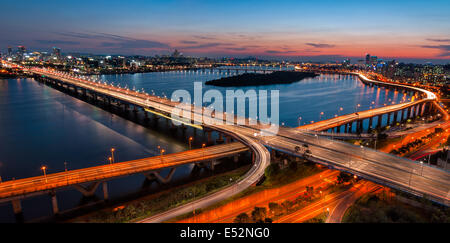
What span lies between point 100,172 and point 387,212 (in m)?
16.7

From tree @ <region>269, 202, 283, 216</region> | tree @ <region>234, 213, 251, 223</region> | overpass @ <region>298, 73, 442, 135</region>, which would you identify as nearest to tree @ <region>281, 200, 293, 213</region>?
tree @ <region>269, 202, 283, 216</region>

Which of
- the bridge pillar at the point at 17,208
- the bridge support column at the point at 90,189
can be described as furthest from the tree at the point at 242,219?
the bridge pillar at the point at 17,208

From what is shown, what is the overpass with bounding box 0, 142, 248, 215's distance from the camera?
50.9 feet

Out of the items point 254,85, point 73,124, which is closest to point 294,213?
point 73,124

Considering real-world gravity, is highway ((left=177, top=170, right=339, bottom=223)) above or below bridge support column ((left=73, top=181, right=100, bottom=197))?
above

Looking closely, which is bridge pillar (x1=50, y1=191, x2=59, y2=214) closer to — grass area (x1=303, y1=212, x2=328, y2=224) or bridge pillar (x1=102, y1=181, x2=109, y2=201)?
bridge pillar (x1=102, y1=181, x2=109, y2=201)

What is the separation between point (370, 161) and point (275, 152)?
7.44 metres

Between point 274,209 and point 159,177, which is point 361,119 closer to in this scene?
point 274,209

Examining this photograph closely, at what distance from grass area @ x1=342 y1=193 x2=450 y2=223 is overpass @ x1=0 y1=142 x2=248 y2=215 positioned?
35.6 feet

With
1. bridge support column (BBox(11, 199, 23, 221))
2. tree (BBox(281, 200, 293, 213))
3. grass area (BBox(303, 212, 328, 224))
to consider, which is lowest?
bridge support column (BBox(11, 199, 23, 221))

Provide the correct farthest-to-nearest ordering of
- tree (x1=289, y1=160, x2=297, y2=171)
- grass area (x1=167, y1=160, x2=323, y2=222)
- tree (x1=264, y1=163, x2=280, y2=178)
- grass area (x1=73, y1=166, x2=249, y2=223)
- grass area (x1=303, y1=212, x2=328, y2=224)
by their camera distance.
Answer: tree (x1=289, y1=160, x2=297, y2=171) < tree (x1=264, y1=163, x2=280, y2=178) < grass area (x1=167, y1=160, x2=323, y2=222) < grass area (x1=73, y1=166, x2=249, y2=223) < grass area (x1=303, y1=212, x2=328, y2=224)

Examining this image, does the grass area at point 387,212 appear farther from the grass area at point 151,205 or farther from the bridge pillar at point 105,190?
the bridge pillar at point 105,190
